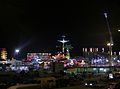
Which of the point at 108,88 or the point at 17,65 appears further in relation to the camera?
the point at 17,65

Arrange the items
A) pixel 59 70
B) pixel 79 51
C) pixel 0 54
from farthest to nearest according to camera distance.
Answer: pixel 79 51, pixel 0 54, pixel 59 70

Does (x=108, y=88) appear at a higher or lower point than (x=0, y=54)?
lower

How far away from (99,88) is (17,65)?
4119cm

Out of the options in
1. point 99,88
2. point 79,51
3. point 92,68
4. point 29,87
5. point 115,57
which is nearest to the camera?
point 29,87

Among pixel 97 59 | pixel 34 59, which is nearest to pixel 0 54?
pixel 34 59

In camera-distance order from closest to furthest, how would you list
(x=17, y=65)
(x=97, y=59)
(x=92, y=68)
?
1. (x=92, y=68)
2. (x=17, y=65)
3. (x=97, y=59)

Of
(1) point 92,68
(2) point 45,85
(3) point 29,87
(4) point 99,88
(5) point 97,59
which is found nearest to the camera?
(3) point 29,87

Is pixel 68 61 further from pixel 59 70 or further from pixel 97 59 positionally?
pixel 59 70

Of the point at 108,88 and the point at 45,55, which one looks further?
the point at 45,55

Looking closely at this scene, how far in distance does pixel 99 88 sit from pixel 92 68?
114ft

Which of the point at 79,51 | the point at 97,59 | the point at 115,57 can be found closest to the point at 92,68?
the point at 97,59

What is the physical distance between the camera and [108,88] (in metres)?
20.4

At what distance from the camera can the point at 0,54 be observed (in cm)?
7225

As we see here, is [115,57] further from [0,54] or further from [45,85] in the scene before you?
[45,85]
